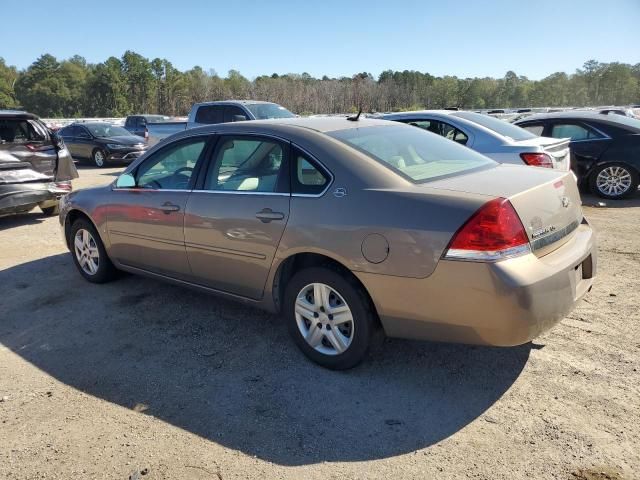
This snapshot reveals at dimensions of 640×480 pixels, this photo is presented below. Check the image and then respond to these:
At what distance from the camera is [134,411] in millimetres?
2957

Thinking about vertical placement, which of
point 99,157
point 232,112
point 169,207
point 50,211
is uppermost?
point 232,112

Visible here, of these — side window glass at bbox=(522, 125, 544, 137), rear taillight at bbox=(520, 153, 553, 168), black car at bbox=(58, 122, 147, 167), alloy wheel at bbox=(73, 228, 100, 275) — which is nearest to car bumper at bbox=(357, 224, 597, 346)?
alloy wheel at bbox=(73, 228, 100, 275)

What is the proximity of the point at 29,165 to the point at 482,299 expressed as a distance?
766 cm

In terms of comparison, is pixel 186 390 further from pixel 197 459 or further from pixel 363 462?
pixel 363 462

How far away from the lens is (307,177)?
10.9 feet

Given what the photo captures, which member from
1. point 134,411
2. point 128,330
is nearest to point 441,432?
point 134,411

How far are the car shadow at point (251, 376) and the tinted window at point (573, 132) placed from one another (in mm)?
7162

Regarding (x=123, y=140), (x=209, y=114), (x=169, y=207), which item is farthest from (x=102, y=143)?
(x=169, y=207)

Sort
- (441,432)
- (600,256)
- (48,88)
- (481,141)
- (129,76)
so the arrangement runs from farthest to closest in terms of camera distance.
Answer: (129,76) → (48,88) → (481,141) → (600,256) → (441,432)

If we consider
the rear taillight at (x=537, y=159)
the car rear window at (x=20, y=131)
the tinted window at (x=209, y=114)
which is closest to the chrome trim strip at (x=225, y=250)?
the rear taillight at (x=537, y=159)

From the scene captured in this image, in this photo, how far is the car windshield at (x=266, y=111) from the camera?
11.8 metres

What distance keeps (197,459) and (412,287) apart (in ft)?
4.77

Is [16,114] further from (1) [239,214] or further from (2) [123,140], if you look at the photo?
(2) [123,140]

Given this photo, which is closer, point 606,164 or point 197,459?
point 197,459
